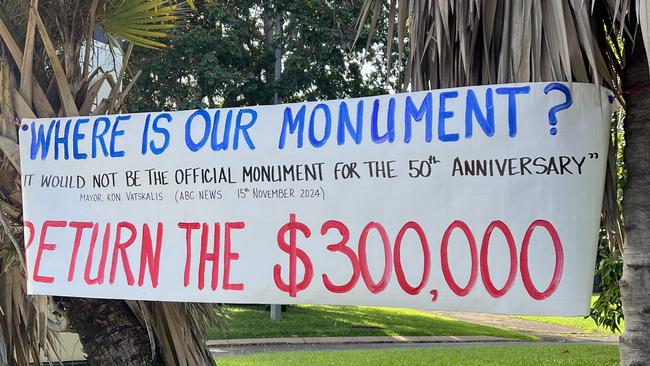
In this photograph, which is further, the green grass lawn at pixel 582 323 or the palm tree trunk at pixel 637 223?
the green grass lawn at pixel 582 323

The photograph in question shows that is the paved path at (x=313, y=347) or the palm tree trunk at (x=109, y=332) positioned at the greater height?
the palm tree trunk at (x=109, y=332)

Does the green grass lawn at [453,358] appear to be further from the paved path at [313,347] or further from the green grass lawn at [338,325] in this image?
the green grass lawn at [338,325]

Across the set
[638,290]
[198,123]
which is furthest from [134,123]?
[638,290]

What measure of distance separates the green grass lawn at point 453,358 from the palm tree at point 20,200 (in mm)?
5202

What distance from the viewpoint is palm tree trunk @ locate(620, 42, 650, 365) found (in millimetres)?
2615

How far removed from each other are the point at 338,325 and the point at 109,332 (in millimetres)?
11880

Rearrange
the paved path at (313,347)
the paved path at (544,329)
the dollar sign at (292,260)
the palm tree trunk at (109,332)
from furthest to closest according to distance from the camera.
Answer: the paved path at (544,329)
the paved path at (313,347)
the palm tree trunk at (109,332)
the dollar sign at (292,260)

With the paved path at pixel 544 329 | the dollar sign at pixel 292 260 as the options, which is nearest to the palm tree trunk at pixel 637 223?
the dollar sign at pixel 292 260

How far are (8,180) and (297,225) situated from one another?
166 cm

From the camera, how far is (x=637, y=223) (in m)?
2.67

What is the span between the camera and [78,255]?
9.68ft

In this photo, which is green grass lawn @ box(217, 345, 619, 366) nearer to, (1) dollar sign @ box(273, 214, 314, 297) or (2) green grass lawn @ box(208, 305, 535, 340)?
(2) green grass lawn @ box(208, 305, 535, 340)

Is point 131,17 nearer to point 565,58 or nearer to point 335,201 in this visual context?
point 335,201

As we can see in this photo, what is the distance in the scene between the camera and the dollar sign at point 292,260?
8.51 feet
